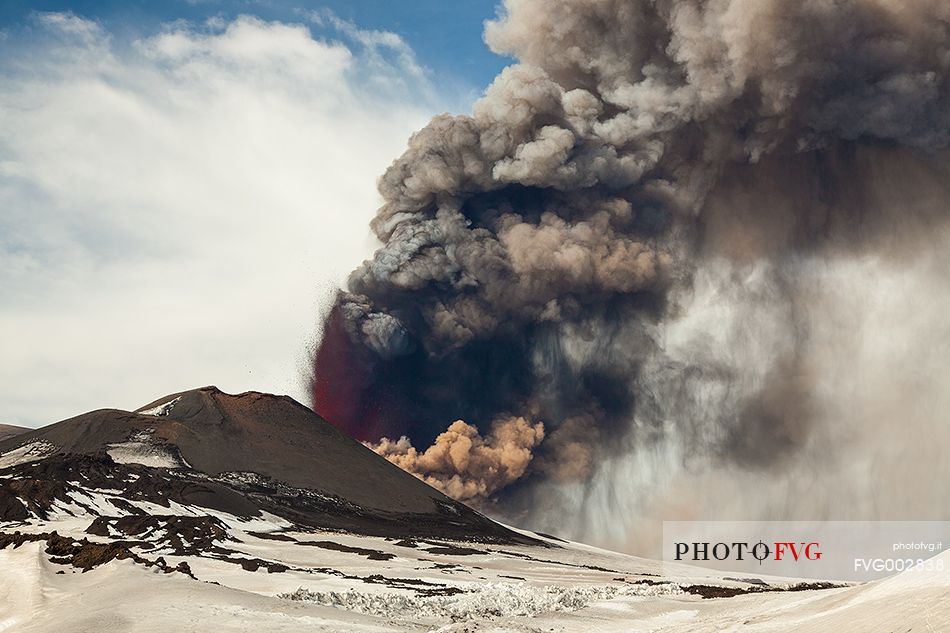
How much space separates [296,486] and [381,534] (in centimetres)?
2530

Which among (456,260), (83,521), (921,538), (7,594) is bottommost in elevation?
(7,594)

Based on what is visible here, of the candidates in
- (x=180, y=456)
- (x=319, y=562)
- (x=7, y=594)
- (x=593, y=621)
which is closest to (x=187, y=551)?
(x=319, y=562)

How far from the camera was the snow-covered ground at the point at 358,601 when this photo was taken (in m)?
17.7

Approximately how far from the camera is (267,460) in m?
128

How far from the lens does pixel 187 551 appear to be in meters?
53.8

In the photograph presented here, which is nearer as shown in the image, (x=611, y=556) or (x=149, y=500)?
(x=149, y=500)

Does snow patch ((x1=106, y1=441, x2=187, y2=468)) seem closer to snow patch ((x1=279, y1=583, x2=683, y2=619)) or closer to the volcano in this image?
the volcano

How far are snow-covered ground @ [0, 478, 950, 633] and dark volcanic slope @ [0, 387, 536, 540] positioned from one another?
155 feet

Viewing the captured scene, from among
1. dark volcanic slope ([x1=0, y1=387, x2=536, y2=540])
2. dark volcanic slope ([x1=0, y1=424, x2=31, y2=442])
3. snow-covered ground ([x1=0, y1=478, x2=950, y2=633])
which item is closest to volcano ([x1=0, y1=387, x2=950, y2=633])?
snow-covered ground ([x1=0, y1=478, x2=950, y2=633])

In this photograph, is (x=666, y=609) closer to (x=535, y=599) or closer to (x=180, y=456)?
(x=535, y=599)

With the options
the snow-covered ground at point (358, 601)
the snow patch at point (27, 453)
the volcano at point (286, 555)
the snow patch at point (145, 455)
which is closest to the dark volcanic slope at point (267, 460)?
the snow patch at point (145, 455)

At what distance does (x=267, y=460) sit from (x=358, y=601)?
10240cm

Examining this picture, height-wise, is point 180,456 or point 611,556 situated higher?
point 180,456

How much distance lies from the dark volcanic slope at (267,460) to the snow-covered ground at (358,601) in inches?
1864
